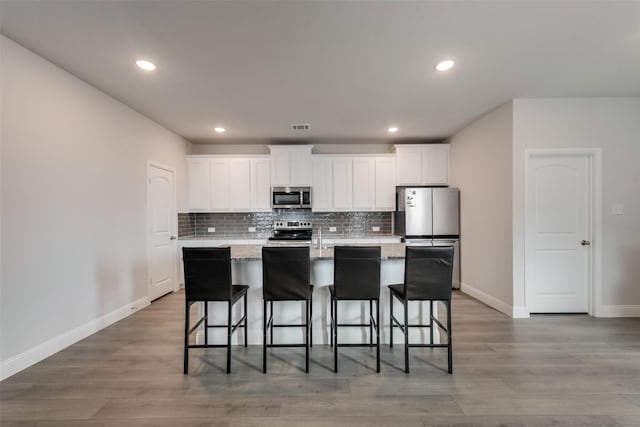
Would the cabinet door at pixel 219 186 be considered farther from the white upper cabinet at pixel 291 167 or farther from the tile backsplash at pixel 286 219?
the white upper cabinet at pixel 291 167

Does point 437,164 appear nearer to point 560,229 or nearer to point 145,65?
point 560,229

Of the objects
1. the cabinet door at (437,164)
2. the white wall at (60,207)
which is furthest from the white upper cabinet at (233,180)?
the cabinet door at (437,164)

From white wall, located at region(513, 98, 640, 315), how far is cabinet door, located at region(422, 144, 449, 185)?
5.17 ft

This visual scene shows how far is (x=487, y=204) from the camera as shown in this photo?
390 cm

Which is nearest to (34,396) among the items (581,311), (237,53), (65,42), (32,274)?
(32,274)

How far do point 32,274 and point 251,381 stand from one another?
2022 mm

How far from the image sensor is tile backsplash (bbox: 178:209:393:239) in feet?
17.7

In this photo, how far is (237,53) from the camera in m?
2.35

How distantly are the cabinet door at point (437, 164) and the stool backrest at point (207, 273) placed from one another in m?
3.93

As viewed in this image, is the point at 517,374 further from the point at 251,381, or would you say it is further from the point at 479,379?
the point at 251,381

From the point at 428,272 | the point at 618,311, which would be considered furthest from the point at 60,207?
the point at 618,311

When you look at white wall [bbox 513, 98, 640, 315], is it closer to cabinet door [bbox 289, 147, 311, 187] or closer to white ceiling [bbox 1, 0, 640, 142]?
white ceiling [bbox 1, 0, 640, 142]

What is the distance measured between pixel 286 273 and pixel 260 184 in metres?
3.09

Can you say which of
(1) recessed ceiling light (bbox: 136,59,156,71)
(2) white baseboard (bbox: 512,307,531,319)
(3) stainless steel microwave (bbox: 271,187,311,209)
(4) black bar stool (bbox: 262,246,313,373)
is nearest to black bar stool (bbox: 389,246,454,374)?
(4) black bar stool (bbox: 262,246,313,373)
